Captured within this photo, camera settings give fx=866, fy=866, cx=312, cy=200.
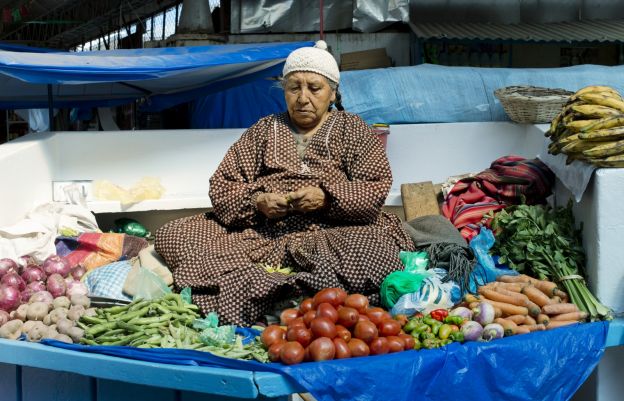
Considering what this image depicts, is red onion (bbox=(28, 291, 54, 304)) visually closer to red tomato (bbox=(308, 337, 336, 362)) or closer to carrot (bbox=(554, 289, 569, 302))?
red tomato (bbox=(308, 337, 336, 362))

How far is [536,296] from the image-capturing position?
406 centimetres

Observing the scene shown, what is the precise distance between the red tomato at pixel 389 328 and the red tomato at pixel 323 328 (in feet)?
0.73

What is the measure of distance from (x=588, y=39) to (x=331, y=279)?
893 centimetres

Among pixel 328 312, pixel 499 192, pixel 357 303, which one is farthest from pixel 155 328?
pixel 499 192

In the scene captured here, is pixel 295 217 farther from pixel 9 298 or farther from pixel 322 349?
pixel 9 298

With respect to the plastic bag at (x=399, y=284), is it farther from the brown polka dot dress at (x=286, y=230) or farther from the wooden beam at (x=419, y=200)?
the wooden beam at (x=419, y=200)

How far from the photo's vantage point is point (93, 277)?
15.2 feet

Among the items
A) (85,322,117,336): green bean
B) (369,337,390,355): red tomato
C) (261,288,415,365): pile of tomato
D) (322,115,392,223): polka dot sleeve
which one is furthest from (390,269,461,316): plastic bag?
(85,322,117,336): green bean

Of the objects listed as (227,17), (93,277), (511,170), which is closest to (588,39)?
(227,17)

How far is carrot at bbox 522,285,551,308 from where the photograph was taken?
405 centimetres

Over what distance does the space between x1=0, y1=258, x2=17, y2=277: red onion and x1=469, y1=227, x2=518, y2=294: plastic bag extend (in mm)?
2422

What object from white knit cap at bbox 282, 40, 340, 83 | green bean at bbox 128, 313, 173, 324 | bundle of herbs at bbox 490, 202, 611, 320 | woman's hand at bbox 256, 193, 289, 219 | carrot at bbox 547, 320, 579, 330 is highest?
white knit cap at bbox 282, 40, 340, 83

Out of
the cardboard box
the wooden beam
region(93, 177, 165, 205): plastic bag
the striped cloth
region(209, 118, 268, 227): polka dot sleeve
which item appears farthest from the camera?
the cardboard box

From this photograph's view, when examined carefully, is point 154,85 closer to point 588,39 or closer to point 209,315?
point 209,315
